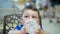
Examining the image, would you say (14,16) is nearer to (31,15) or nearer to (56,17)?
(31,15)

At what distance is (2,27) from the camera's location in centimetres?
78

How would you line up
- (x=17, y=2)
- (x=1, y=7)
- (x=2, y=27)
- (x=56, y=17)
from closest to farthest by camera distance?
(x=2, y=27), (x=1, y=7), (x=17, y=2), (x=56, y=17)

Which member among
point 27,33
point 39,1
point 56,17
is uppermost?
point 39,1

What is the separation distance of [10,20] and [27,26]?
16.2 inches

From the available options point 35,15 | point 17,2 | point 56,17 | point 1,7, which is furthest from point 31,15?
point 56,17

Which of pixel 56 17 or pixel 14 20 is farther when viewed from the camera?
pixel 56 17

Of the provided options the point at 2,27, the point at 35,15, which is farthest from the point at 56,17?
the point at 35,15

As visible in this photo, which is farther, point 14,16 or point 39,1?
point 39,1

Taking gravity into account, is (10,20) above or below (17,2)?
Result: below

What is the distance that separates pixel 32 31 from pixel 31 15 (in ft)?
0.23

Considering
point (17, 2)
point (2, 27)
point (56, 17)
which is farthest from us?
point (56, 17)

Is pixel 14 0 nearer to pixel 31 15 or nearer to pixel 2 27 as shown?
pixel 2 27

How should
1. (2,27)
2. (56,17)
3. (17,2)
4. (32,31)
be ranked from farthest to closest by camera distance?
(56,17) < (17,2) < (2,27) < (32,31)

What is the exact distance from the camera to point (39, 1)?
50.9 inches
